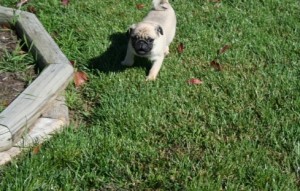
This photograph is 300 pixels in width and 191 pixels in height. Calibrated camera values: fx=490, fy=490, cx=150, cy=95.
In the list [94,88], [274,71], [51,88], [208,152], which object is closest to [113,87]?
[94,88]

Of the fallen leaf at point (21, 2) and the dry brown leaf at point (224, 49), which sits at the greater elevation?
the fallen leaf at point (21, 2)

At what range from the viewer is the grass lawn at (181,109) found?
3.26 meters

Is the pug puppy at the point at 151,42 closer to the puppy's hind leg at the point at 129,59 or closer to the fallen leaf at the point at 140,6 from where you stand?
the puppy's hind leg at the point at 129,59

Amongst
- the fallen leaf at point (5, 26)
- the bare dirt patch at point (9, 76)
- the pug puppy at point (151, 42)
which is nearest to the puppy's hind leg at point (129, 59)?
the pug puppy at point (151, 42)

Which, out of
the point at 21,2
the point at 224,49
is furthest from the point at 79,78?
the point at 21,2

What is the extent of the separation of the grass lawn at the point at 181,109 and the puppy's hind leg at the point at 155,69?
8 cm

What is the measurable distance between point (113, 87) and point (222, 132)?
3.64 feet

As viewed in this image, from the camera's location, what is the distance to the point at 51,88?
12.8 feet

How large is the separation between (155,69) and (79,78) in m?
0.70

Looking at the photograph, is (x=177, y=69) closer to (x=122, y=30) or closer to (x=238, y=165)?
(x=122, y=30)

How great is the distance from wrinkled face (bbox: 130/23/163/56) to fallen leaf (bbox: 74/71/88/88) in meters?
0.54

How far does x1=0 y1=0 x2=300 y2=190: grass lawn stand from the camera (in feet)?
10.7

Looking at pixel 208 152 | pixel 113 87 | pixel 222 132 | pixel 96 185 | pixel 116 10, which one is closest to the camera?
pixel 96 185

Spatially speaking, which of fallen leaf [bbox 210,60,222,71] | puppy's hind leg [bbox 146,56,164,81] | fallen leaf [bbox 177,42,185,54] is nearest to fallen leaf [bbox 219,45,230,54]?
fallen leaf [bbox 210,60,222,71]
